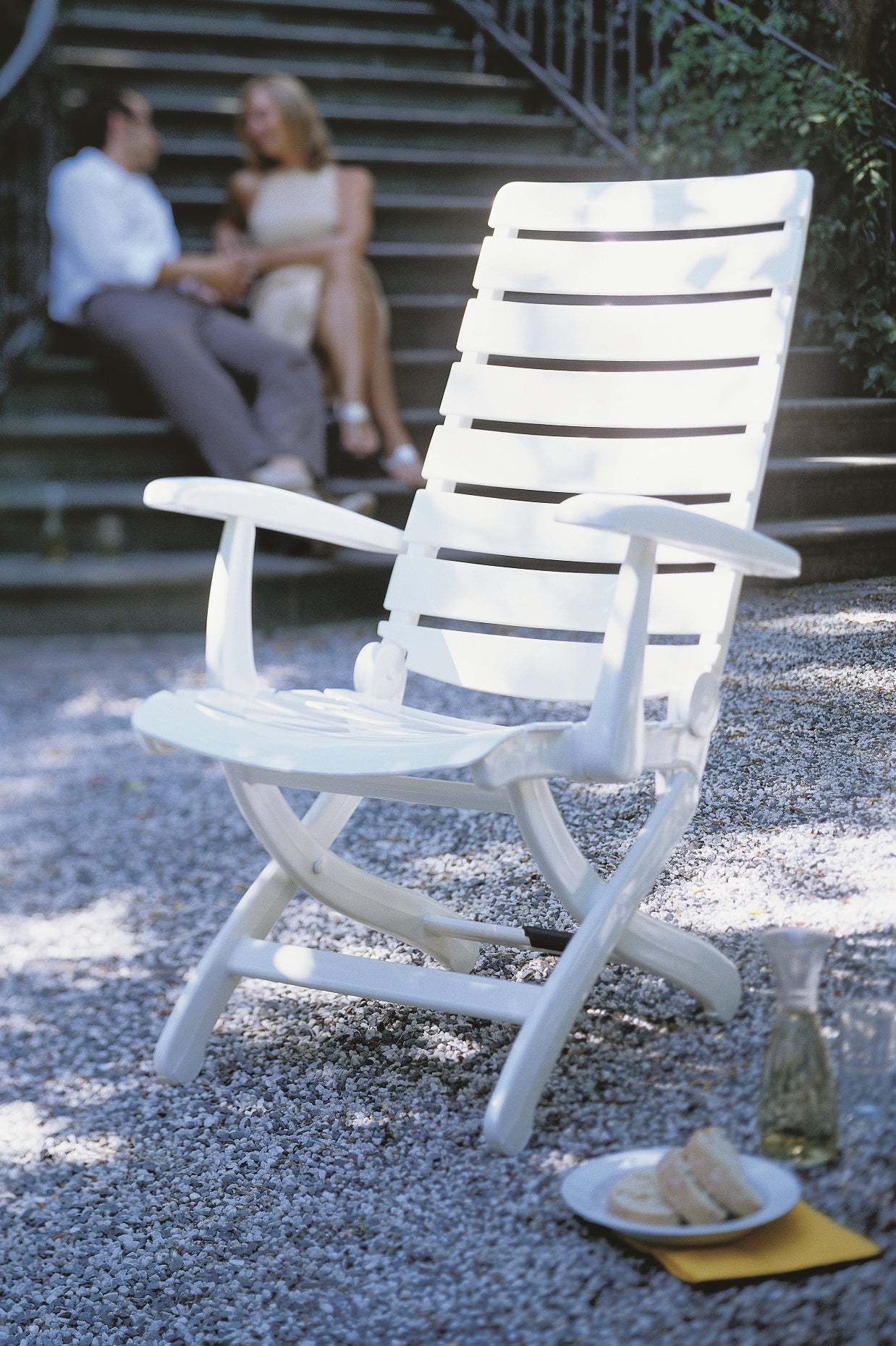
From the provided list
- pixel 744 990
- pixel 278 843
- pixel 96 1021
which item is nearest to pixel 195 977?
pixel 278 843

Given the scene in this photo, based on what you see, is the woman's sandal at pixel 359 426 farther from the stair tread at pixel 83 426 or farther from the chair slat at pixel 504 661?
the chair slat at pixel 504 661

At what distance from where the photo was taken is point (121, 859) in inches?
119

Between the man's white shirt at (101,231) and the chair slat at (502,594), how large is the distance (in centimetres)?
259

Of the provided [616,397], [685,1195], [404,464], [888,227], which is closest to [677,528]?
[888,227]

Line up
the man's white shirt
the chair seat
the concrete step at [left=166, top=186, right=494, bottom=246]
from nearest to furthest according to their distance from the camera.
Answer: the chair seat < the concrete step at [left=166, top=186, right=494, bottom=246] < the man's white shirt

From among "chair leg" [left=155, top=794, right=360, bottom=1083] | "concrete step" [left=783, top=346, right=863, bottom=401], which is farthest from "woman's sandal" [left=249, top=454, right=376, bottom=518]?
"concrete step" [left=783, top=346, right=863, bottom=401]

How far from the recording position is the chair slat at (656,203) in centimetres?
178

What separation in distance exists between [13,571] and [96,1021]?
2.06m

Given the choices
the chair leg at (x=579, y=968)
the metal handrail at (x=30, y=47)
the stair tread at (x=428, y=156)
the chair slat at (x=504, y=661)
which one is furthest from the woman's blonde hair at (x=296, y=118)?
the chair leg at (x=579, y=968)

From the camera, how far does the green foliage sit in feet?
5.18

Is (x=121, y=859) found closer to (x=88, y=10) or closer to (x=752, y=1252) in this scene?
(x=752, y=1252)

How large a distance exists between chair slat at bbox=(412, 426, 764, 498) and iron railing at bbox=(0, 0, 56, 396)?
2.92m

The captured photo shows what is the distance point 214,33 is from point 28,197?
3.42ft

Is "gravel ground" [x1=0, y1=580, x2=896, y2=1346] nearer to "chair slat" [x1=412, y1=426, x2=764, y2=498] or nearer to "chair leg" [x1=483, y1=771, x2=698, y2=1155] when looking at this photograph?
"chair leg" [x1=483, y1=771, x2=698, y2=1155]
